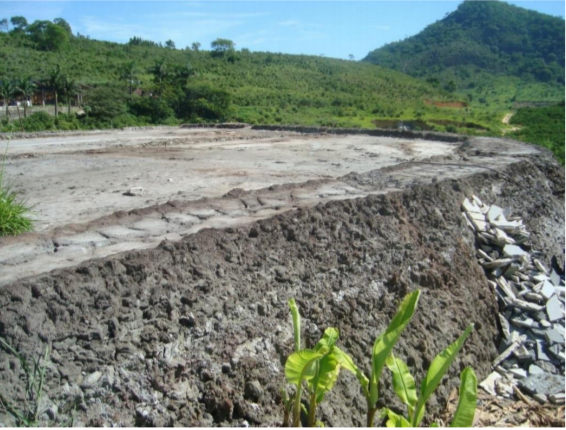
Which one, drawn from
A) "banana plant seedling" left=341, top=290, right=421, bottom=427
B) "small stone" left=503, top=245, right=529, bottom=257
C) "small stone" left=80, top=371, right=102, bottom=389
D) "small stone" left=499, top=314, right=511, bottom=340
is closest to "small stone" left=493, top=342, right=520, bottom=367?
"small stone" left=499, top=314, right=511, bottom=340

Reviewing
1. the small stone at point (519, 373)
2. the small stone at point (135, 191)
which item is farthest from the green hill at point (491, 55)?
the small stone at point (519, 373)

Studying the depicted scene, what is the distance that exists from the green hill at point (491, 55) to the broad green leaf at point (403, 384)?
6533 centimetres

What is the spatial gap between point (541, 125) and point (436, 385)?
4187 cm

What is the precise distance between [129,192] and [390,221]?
4.19 meters

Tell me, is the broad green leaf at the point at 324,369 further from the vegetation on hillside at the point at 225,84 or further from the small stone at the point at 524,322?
the vegetation on hillside at the point at 225,84

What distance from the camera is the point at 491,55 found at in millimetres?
96875

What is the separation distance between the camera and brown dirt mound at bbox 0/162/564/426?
3.68 m

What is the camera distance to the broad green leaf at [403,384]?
3.31 meters

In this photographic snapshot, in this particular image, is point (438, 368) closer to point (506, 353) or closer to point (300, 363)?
point (300, 363)

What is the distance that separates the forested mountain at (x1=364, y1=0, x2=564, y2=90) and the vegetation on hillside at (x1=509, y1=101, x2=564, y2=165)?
1152 inches

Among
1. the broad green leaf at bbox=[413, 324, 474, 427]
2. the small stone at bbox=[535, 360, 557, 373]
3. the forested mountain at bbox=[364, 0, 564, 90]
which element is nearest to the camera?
the broad green leaf at bbox=[413, 324, 474, 427]

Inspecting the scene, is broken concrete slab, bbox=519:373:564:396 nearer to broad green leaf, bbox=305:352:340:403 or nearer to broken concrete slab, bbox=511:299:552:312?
broken concrete slab, bbox=511:299:552:312

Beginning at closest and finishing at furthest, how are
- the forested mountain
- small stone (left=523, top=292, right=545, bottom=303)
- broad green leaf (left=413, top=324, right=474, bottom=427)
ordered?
broad green leaf (left=413, top=324, right=474, bottom=427), small stone (left=523, top=292, right=545, bottom=303), the forested mountain

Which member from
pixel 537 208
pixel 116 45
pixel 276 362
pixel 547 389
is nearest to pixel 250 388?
pixel 276 362
